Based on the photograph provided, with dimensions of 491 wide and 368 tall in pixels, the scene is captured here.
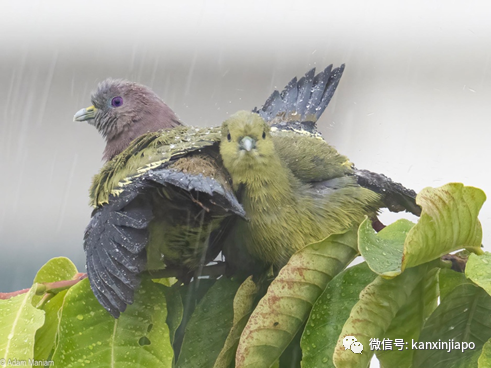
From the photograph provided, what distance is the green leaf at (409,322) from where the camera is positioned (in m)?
0.65

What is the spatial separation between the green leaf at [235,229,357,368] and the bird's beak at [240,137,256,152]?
0.67 ft

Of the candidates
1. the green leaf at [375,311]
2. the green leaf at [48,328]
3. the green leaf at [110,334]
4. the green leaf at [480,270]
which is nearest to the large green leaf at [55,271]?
the green leaf at [48,328]

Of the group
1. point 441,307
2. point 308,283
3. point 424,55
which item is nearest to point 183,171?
point 308,283

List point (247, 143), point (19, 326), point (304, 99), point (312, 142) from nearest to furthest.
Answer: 1. point (19, 326)
2. point (247, 143)
3. point (312, 142)
4. point (304, 99)

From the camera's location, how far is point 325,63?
1.23 metres

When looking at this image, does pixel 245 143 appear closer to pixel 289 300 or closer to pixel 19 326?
pixel 289 300

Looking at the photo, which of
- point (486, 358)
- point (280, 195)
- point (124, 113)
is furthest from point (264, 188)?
point (124, 113)

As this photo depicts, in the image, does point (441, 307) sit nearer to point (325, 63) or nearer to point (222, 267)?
point (222, 267)

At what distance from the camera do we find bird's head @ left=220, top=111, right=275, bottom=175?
2.62 feet

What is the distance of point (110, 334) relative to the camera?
2.26 ft

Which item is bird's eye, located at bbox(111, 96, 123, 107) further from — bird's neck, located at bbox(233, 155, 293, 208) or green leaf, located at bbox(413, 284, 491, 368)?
green leaf, located at bbox(413, 284, 491, 368)

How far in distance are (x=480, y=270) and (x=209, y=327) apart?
1.19 feet

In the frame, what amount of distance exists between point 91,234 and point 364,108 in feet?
2.13

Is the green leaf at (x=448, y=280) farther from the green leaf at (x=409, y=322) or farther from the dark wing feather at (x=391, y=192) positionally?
the dark wing feather at (x=391, y=192)
